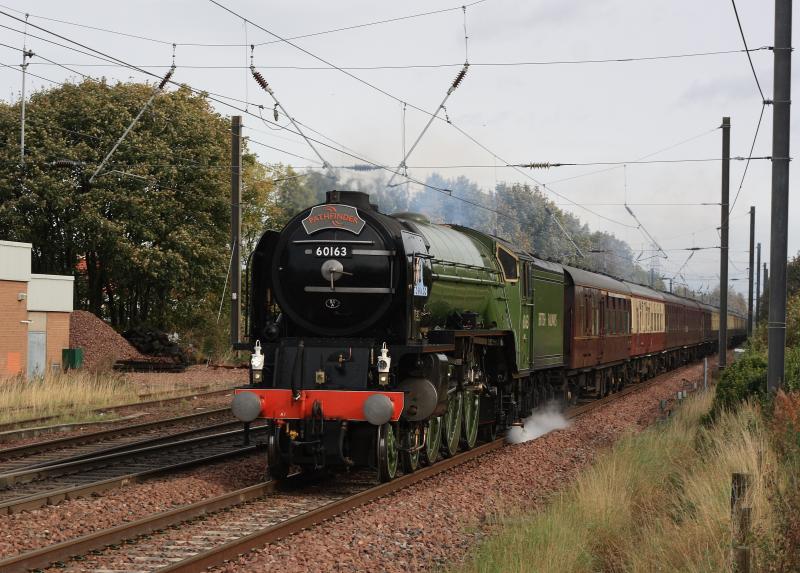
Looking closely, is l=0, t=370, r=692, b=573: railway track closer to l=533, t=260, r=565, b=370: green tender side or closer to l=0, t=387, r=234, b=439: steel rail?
l=533, t=260, r=565, b=370: green tender side

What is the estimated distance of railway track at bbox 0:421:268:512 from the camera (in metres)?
10.5

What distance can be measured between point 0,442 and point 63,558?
28.1 feet

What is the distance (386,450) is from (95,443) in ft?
21.3

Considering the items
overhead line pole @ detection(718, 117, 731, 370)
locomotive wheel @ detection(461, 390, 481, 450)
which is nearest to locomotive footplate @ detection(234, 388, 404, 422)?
locomotive wheel @ detection(461, 390, 481, 450)

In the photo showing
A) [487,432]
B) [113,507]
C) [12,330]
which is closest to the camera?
[113,507]

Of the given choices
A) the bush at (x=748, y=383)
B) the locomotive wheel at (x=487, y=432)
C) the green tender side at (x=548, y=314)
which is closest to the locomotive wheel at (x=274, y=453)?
the locomotive wheel at (x=487, y=432)

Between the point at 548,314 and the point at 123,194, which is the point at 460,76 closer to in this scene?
the point at 548,314

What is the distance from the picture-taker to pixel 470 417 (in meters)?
14.9

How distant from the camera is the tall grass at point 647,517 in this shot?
7.36 metres

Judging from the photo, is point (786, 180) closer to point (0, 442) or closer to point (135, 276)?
point (0, 442)

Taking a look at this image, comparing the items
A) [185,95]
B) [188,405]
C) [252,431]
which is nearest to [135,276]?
[185,95]

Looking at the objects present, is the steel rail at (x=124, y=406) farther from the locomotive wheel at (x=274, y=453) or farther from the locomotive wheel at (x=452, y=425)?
the locomotive wheel at (x=452, y=425)

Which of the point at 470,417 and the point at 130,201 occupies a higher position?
the point at 130,201

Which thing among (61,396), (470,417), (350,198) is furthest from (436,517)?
(61,396)
